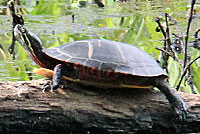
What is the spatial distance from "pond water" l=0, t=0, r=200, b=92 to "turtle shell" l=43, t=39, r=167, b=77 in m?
1.10

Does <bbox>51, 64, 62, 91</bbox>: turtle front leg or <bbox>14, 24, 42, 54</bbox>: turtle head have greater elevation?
<bbox>14, 24, 42, 54</bbox>: turtle head

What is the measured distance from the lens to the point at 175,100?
1.92m

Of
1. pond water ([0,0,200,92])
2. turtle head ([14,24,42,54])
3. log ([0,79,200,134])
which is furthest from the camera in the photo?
pond water ([0,0,200,92])

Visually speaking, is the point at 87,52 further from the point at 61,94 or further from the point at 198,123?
the point at 198,123

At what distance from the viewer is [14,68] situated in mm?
3277

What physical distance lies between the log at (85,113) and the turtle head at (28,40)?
0.63 ft

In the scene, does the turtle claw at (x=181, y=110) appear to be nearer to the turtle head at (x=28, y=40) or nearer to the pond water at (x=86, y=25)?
the turtle head at (x=28, y=40)

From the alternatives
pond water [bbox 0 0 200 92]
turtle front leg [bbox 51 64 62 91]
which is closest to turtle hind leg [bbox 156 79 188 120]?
turtle front leg [bbox 51 64 62 91]

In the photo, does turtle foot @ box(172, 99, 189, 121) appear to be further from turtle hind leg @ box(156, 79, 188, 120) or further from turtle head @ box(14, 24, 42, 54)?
turtle head @ box(14, 24, 42, 54)

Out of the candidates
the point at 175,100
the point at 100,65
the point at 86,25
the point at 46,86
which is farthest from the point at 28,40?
the point at 86,25

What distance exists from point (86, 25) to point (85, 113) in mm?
2949

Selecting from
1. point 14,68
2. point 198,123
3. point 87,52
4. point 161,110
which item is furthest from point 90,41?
point 14,68

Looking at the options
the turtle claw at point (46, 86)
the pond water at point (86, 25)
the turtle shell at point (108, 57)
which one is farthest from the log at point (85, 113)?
the pond water at point (86, 25)

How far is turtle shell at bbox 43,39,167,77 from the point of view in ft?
6.20
